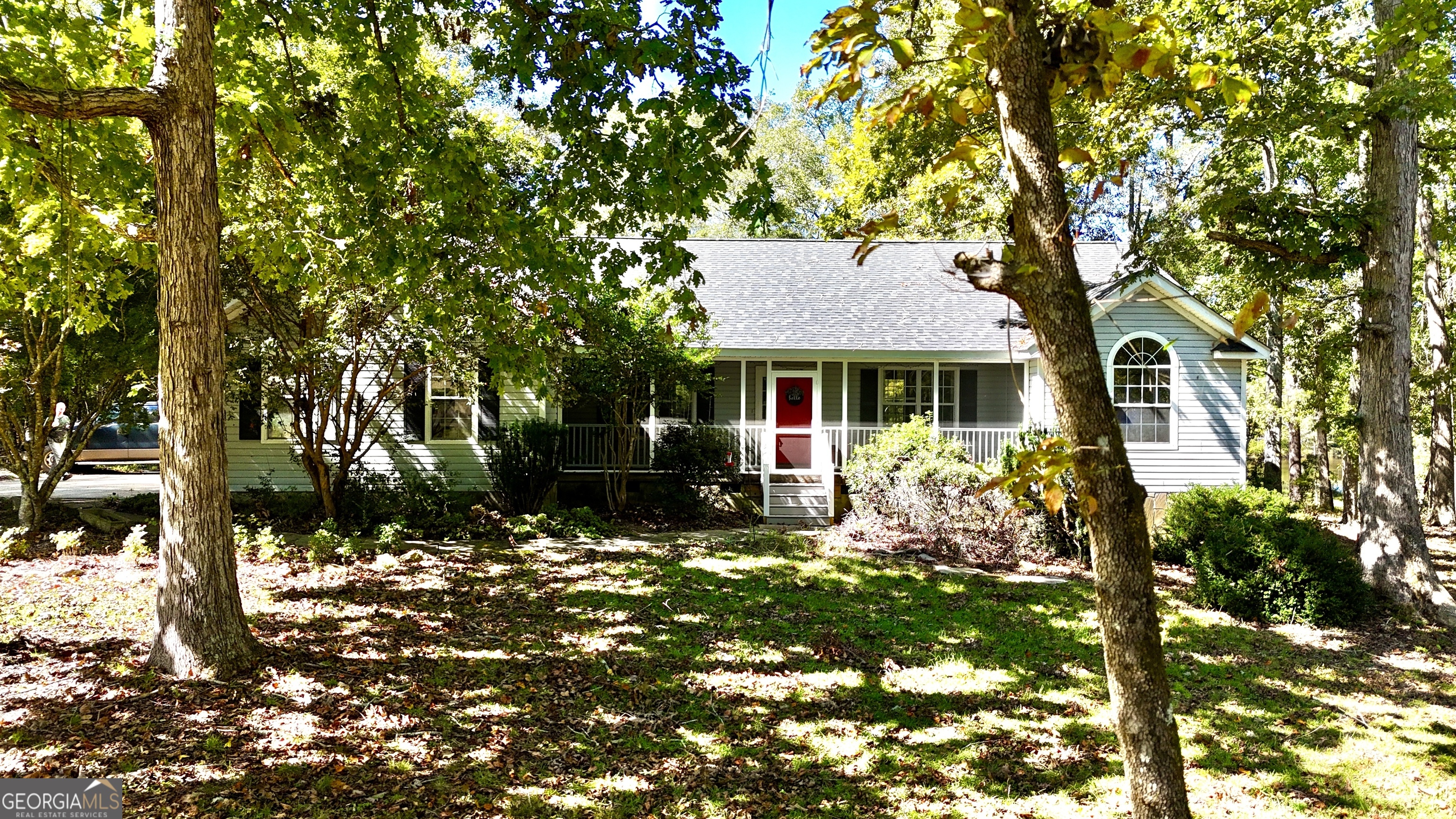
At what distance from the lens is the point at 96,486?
15.8 meters

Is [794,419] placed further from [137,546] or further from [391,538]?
[137,546]

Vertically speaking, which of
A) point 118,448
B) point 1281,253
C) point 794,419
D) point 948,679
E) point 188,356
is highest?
point 1281,253

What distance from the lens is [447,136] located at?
630 centimetres

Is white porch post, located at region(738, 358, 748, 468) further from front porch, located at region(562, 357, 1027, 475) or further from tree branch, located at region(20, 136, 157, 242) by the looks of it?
tree branch, located at region(20, 136, 157, 242)

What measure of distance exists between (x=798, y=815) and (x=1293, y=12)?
9.91 metres

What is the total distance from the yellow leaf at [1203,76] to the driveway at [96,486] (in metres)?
15.3

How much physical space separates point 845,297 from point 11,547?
1336 cm

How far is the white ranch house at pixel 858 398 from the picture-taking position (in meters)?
13.7

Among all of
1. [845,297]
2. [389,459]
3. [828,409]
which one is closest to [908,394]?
[828,409]

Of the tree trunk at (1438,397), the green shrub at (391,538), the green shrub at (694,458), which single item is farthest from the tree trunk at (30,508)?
the tree trunk at (1438,397)

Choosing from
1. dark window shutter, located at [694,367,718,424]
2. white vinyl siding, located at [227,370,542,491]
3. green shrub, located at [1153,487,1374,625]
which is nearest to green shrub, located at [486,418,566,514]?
white vinyl siding, located at [227,370,542,491]

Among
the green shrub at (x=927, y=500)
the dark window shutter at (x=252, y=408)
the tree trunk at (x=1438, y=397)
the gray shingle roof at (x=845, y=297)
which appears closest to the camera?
the green shrub at (x=927, y=500)

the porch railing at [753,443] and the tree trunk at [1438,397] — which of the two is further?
the tree trunk at [1438,397]

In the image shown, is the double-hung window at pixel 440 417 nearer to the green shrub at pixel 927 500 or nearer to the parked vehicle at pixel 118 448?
the green shrub at pixel 927 500
